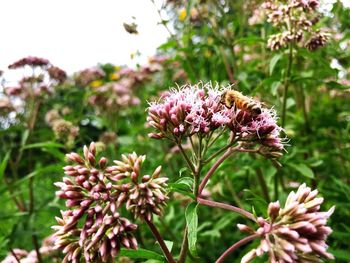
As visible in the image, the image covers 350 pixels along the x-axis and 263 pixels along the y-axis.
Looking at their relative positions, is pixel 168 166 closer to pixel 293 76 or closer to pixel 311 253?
pixel 293 76

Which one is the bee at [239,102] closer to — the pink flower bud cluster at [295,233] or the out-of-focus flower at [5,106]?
the pink flower bud cluster at [295,233]

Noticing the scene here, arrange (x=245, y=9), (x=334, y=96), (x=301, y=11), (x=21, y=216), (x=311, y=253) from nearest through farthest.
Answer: (x=311, y=253), (x=301, y=11), (x=21, y=216), (x=245, y=9), (x=334, y=96)

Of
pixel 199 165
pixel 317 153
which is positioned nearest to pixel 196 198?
pixel 199 165

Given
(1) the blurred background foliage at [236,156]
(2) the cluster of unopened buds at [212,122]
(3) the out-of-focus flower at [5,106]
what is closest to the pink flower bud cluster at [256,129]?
(2) the cluster of unopened buds at [212,122]

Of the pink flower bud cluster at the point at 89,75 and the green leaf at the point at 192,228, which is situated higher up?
the pink flower bud cluster at the point at 89,75

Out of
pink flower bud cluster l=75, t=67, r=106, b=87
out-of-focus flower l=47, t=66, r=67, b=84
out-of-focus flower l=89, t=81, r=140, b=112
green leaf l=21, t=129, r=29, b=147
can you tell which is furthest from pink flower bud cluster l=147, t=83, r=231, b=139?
pink flower bud cluster l=75, t=67, r=106, b=87

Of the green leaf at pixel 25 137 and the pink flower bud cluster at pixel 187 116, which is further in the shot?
the green leaf at pixel 25 137

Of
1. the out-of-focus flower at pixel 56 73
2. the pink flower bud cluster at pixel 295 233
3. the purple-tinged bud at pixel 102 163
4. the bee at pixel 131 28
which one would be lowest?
Answer: the pink flower bud cluster at pixel 295 233
